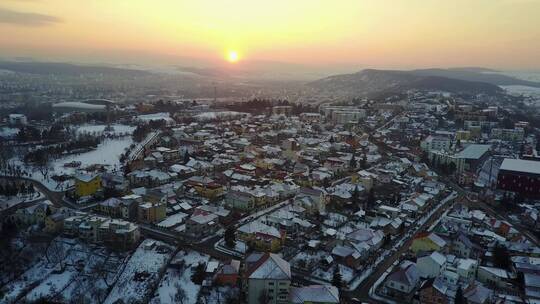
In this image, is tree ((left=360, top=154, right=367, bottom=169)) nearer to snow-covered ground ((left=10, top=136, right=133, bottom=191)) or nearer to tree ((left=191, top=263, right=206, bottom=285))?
snow-covered ground ((left=10, top=136, right=133, bottom=191))

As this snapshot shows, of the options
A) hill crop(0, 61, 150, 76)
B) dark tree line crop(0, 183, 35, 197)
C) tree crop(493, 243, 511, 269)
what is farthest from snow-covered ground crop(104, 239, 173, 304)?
hill crop(0, 61, 150, 76)

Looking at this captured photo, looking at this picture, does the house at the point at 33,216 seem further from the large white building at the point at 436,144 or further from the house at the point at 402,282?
the large white building at the point at 436,144

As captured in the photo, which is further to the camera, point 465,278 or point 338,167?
point 338,167

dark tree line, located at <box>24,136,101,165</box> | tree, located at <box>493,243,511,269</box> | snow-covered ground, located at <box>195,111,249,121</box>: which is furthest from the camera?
snow-covered ground, located at <box>195,111,249,121</box>

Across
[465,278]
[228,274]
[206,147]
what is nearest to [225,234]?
[228,274]

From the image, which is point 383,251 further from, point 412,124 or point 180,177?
point 412,124
